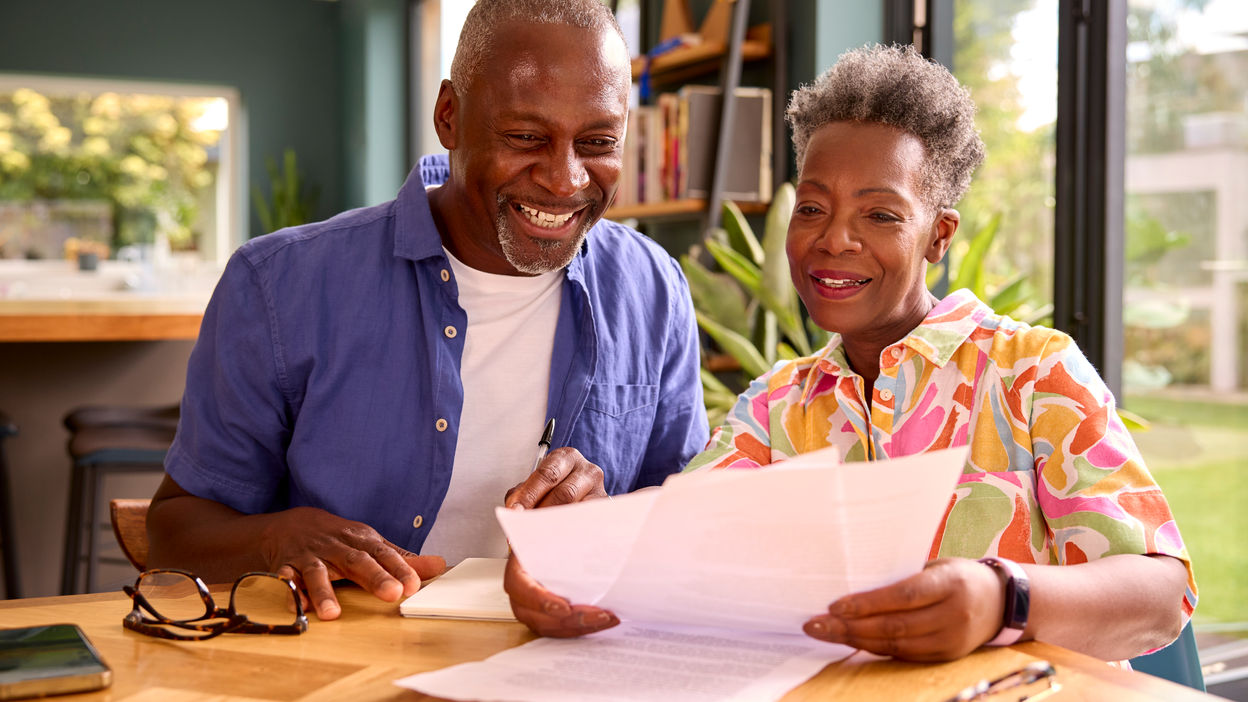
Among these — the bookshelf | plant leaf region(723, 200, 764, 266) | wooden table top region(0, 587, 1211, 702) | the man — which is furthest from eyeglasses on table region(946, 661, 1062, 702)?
the bookshelf

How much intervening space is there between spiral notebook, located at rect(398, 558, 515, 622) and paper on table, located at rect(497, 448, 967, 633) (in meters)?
0.15

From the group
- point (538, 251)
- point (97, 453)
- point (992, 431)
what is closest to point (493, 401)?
point (538, 251)

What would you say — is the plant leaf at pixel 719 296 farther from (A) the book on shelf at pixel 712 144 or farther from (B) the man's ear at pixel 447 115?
(B) the man's ear at pixel 447 115

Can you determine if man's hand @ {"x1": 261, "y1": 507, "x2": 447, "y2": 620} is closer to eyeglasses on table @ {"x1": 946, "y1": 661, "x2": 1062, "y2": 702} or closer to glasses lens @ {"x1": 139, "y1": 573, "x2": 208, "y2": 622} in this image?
glasses lens @ {"x1": 139, "y1": 573, "x2": 208, "y2": 622}

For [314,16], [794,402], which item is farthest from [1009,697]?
[314,16]

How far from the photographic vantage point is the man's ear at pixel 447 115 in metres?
1.47

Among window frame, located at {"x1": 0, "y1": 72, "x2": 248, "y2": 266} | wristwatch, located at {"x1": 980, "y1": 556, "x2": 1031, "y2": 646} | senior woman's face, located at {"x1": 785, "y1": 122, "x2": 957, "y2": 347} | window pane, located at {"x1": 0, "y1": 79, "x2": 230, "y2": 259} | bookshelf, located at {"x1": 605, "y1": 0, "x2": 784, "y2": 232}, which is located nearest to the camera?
wristwatch, located at {"x1": 980, "y1": 556, "x2": 1031, "y2": 646}

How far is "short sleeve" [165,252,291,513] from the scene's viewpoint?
139cm

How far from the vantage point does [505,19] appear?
1.38 m

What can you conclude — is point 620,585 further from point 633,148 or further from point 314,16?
point 314,16

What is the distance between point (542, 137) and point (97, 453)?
190cm

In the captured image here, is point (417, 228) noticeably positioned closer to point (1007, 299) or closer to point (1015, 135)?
point (1007, 299)

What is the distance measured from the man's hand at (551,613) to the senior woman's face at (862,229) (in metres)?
0.53

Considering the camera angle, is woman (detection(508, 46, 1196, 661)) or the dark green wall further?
the dark green wall
